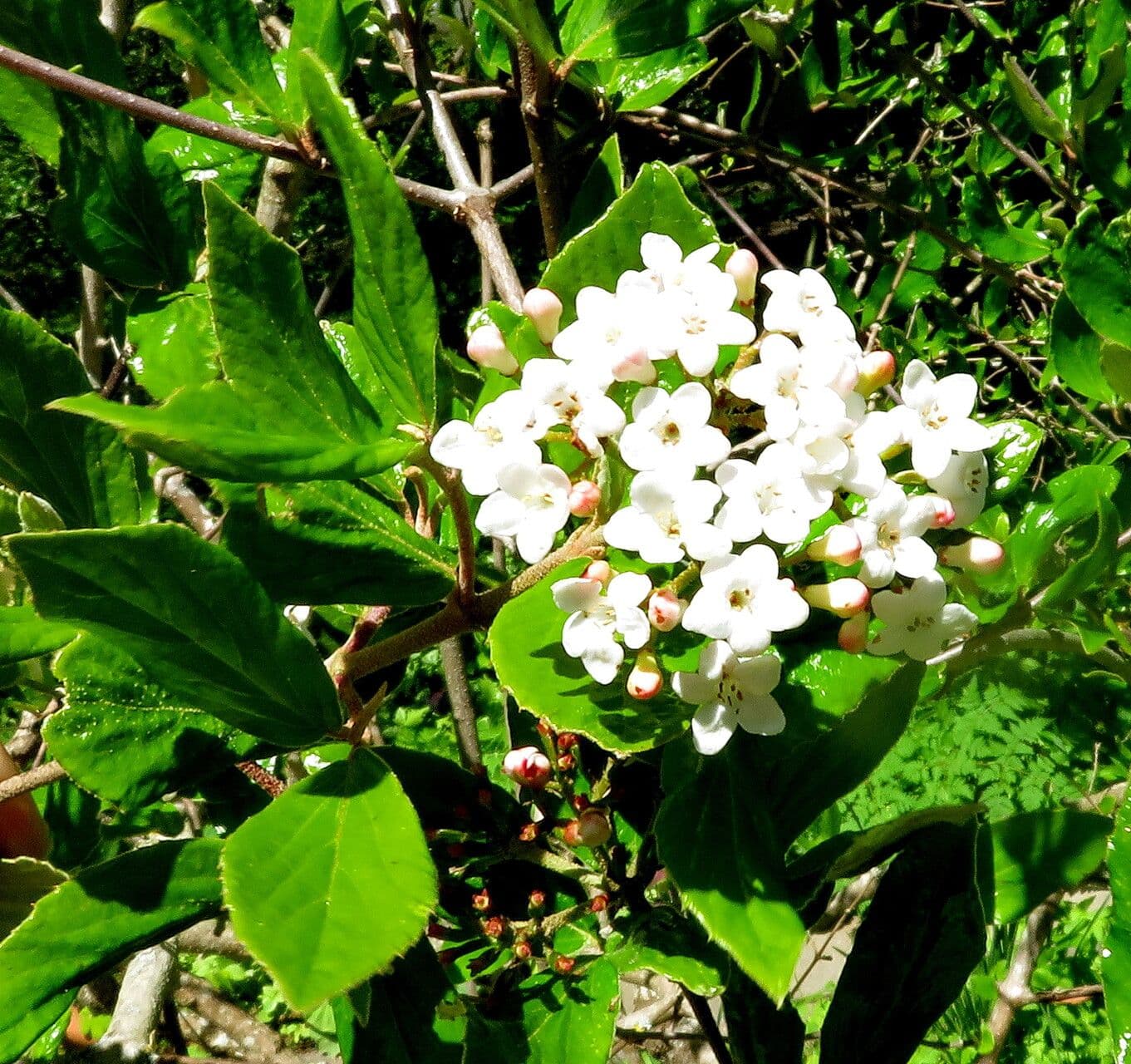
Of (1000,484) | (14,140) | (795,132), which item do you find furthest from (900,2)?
(14,140)

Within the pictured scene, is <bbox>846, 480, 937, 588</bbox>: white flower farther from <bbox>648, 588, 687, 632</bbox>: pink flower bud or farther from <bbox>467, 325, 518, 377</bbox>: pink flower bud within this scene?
<bbox>467, 325, 518, 377</bbox>: pink flower bud

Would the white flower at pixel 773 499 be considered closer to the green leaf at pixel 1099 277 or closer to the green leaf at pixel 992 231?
the green leaf at pixel 1099 277

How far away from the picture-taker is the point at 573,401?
26.3 inches

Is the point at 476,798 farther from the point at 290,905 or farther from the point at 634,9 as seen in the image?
the point at 634,9

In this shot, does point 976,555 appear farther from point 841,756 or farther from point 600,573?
point 600,573

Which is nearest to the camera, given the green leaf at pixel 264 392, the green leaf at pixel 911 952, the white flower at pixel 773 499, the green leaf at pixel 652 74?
the green leaf at pixel 264 392

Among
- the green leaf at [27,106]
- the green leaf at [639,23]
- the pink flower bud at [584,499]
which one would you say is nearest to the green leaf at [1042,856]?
the pink flower bud at [584,499]

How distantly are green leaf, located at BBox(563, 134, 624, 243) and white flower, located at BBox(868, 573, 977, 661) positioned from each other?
417 millimetres

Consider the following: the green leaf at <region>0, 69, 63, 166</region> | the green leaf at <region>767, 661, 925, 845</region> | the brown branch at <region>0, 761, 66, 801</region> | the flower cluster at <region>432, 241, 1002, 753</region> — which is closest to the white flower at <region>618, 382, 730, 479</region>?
the flower cluster at <region>432, 241, 1002, 753</region>

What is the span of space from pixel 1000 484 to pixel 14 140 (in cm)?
351

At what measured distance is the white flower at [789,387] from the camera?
0.61 metres

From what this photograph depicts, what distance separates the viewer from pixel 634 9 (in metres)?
0.81

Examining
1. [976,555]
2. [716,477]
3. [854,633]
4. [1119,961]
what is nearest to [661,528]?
[716,477]

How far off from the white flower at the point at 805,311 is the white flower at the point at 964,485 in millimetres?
118
